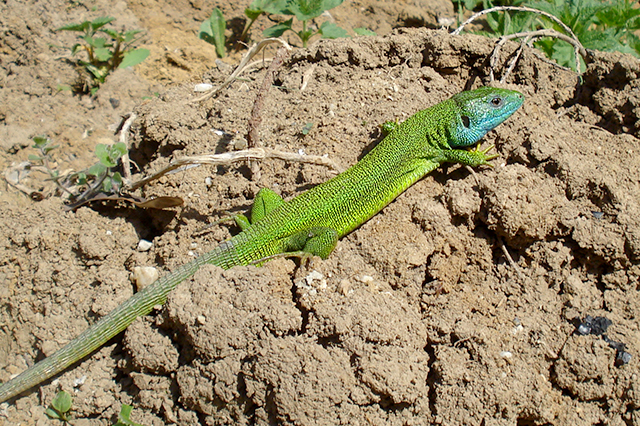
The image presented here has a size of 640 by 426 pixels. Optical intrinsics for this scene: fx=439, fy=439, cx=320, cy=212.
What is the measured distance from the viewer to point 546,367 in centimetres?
265

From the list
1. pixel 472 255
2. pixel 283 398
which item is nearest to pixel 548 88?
pixel 472 255

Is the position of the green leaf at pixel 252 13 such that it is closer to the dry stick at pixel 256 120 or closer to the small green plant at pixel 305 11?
the small green plant at pixel 305 11

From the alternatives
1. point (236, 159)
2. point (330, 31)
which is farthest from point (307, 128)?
point (330, 31)

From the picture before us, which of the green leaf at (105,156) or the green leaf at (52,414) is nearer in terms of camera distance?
the green leaf at (52,414)

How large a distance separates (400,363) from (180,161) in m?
2.13

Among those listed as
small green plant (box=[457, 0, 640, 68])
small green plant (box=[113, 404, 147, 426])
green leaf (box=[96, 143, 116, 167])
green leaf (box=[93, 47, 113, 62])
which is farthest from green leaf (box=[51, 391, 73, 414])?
small green plant (box=[457, 0, 640, 68])

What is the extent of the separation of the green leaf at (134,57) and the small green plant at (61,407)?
153 inches

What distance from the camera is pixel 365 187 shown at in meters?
3.40

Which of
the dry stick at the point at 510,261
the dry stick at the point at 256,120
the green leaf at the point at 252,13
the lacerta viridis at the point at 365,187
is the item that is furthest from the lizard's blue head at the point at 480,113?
the green leaf at the point at 252,13

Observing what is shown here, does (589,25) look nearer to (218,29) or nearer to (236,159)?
(236,159)

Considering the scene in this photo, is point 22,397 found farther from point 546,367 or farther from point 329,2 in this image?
point 329,2

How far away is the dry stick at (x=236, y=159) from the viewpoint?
3.34m

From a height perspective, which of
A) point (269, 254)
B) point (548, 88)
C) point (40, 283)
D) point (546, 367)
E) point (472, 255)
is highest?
point (548, 88)

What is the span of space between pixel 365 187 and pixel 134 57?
12.0 ft
